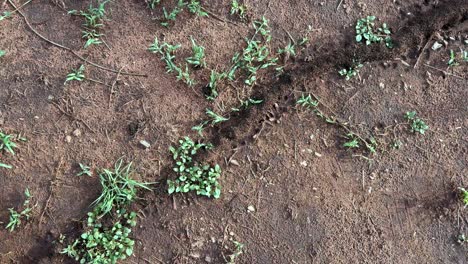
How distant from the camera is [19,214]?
256 centimetres

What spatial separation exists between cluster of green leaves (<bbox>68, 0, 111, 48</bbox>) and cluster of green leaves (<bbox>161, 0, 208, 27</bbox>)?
1.29ft

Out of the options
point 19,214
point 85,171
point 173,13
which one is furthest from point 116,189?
point 173,13

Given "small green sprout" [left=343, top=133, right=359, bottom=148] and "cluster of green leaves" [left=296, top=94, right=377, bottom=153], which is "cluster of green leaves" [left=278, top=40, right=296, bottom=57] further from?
"small green sprout" [left=343, top=133, right=359, bottom=148]

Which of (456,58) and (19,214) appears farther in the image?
(456,58)

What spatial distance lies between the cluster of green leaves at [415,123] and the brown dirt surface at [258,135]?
5cm

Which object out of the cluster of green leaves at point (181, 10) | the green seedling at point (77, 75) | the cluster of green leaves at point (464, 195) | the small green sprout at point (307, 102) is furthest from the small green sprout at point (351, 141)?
the green seedling at point (77, 75)

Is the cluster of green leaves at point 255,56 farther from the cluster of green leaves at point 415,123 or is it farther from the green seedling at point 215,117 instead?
the cluster of green leaves at point 415,123

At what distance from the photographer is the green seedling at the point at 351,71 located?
2.83 metres

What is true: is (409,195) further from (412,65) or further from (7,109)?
(7,109)

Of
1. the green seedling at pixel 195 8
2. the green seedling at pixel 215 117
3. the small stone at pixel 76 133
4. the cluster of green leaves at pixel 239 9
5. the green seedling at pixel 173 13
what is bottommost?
the small stone at pixel 76 133

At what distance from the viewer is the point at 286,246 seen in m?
2.70

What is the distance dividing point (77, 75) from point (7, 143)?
1.94ft

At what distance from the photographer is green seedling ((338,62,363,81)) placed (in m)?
2.83

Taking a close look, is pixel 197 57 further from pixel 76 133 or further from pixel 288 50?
pixel 76 133
